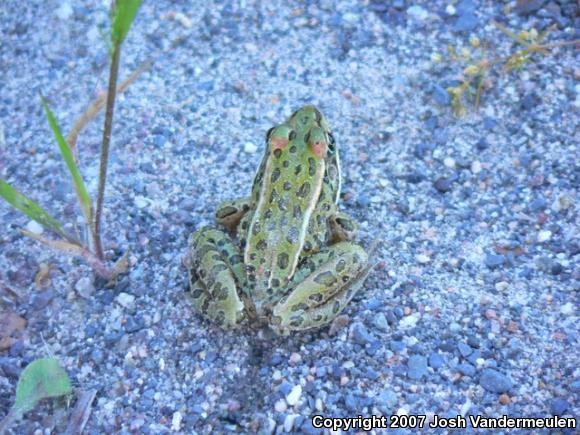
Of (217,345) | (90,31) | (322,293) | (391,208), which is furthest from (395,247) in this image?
(90,31)

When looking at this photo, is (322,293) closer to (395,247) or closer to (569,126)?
(395,247)

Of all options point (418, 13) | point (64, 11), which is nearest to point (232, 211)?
point (418, 13)

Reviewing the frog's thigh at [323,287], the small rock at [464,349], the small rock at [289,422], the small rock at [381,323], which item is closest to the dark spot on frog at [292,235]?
the frog's thigh at [323,287]

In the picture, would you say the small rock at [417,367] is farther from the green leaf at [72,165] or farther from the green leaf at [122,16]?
the green leaf at [122,16]

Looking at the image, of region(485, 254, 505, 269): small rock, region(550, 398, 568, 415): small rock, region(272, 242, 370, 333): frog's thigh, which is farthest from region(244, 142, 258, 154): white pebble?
region(550, 398, 568, 415): small rock

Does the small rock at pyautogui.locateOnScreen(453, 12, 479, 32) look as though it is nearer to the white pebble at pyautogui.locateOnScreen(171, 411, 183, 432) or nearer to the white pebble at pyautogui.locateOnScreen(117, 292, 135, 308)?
the white pebble at pyautogui.locateOnScreen(117, 292, 135, 308)

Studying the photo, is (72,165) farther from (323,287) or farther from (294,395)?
(294,395)
